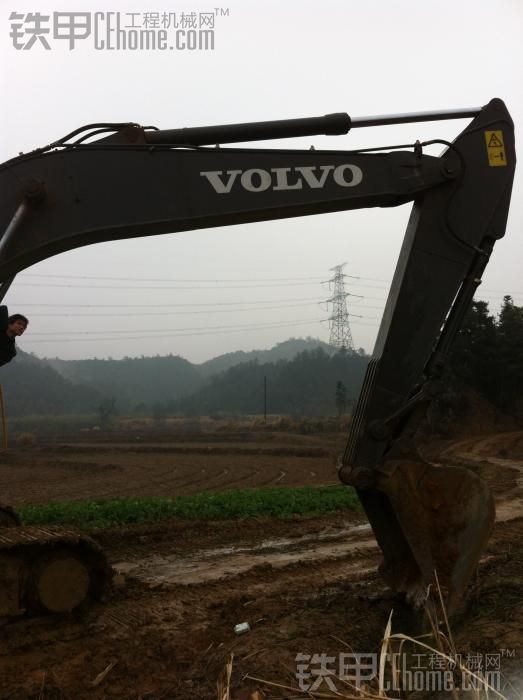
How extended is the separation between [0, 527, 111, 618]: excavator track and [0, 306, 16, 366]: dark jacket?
153 centimetres

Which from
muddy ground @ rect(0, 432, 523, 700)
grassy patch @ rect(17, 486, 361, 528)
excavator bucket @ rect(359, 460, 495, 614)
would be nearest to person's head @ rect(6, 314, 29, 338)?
muddy ground @ rect(0, 432, 523, 700)

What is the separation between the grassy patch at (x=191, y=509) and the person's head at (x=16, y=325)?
4.77 metres

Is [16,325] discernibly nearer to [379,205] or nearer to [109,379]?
[379,205]

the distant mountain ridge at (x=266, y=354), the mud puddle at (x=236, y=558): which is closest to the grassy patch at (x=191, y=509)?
the mud puddle at (x=236, y=558)

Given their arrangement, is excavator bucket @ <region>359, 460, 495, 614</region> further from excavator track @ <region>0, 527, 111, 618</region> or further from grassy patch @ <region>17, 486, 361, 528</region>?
grassy patch @ <region>17, 486, 361, 528</region>

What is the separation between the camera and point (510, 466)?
19.0 metres

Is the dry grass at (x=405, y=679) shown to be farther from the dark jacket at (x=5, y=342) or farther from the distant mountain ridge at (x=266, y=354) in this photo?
the distant mountain ridge at (x=266, y=354)

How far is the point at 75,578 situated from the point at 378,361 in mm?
3195

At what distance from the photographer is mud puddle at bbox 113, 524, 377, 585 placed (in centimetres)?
698

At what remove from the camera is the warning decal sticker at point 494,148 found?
209 inches

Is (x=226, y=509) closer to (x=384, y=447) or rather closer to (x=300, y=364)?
(x=384, y=447)

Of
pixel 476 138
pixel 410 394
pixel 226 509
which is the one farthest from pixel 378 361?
pixel 226 509

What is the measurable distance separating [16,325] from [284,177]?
2548mm

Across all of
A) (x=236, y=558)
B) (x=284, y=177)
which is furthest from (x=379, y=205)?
(x=236, y=558)
